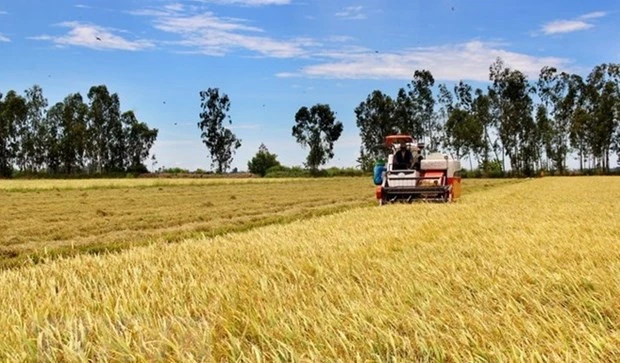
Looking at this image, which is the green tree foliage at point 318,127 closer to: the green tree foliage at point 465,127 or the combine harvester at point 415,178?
the green tree foliage at point 465,127

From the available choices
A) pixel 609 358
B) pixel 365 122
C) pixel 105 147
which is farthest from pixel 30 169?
pixel 609 358

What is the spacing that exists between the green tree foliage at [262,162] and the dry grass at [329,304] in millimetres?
100461

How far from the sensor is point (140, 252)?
7.12 meters

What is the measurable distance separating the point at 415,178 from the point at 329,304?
46.3ft

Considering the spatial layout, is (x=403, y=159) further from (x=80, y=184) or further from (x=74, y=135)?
(x=74, y=135)

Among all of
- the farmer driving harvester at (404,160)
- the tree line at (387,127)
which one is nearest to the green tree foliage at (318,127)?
the tree line at (387,127)

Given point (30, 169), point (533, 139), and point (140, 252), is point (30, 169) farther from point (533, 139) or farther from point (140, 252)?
point (140, 252)

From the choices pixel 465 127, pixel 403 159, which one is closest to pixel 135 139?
pixel 465 127

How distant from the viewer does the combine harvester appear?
17141mm

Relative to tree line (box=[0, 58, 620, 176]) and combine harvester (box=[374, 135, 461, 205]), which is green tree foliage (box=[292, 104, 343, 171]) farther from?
combine harvester (box=[374, 135, 461, 205])

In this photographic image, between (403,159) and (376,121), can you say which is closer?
(403,159)

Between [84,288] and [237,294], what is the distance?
1435mm

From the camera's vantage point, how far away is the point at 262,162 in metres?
108

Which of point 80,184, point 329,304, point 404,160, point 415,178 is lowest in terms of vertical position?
point 329,304
